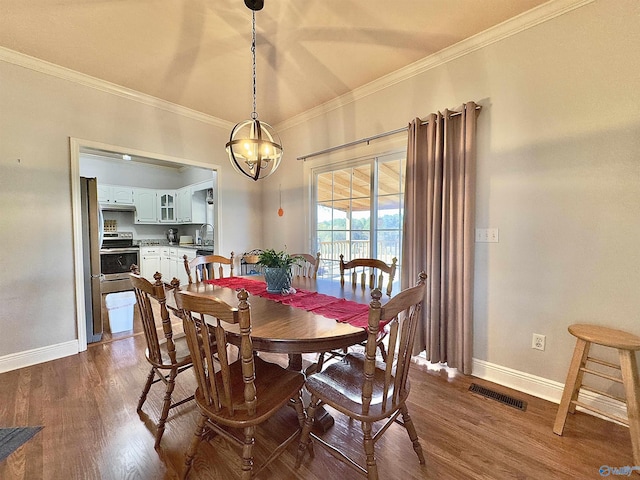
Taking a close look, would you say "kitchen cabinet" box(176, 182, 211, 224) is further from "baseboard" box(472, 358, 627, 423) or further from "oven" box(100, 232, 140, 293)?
"baseboard" box(472, 358, 627, 423)

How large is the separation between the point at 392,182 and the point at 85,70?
10.2 ft

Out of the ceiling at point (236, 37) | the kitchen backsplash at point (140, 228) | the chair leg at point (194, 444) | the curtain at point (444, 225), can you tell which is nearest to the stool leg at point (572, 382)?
the curtain at point (444, 225)

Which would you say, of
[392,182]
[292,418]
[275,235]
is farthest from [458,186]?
[275,235]

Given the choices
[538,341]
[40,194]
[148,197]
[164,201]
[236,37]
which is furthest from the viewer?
[164,201]

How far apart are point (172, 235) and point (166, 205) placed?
0.73 meters

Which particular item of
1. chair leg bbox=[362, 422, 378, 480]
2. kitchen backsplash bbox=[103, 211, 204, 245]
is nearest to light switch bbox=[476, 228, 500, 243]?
chair leg bbox=[362, 422, 378, 480]

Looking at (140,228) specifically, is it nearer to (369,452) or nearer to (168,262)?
(168,262)

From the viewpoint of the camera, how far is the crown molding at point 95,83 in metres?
2.32

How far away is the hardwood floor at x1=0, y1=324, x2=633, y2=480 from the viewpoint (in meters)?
1.37

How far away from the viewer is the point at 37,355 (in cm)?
247

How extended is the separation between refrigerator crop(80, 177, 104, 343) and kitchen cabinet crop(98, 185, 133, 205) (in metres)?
2.88

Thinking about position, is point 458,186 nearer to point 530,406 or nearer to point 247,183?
point 530,406

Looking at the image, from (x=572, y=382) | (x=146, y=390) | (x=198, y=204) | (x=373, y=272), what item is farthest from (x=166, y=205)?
(x=572, y=382)

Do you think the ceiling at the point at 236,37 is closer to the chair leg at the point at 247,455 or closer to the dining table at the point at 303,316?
the dining table at the point at 303,316
